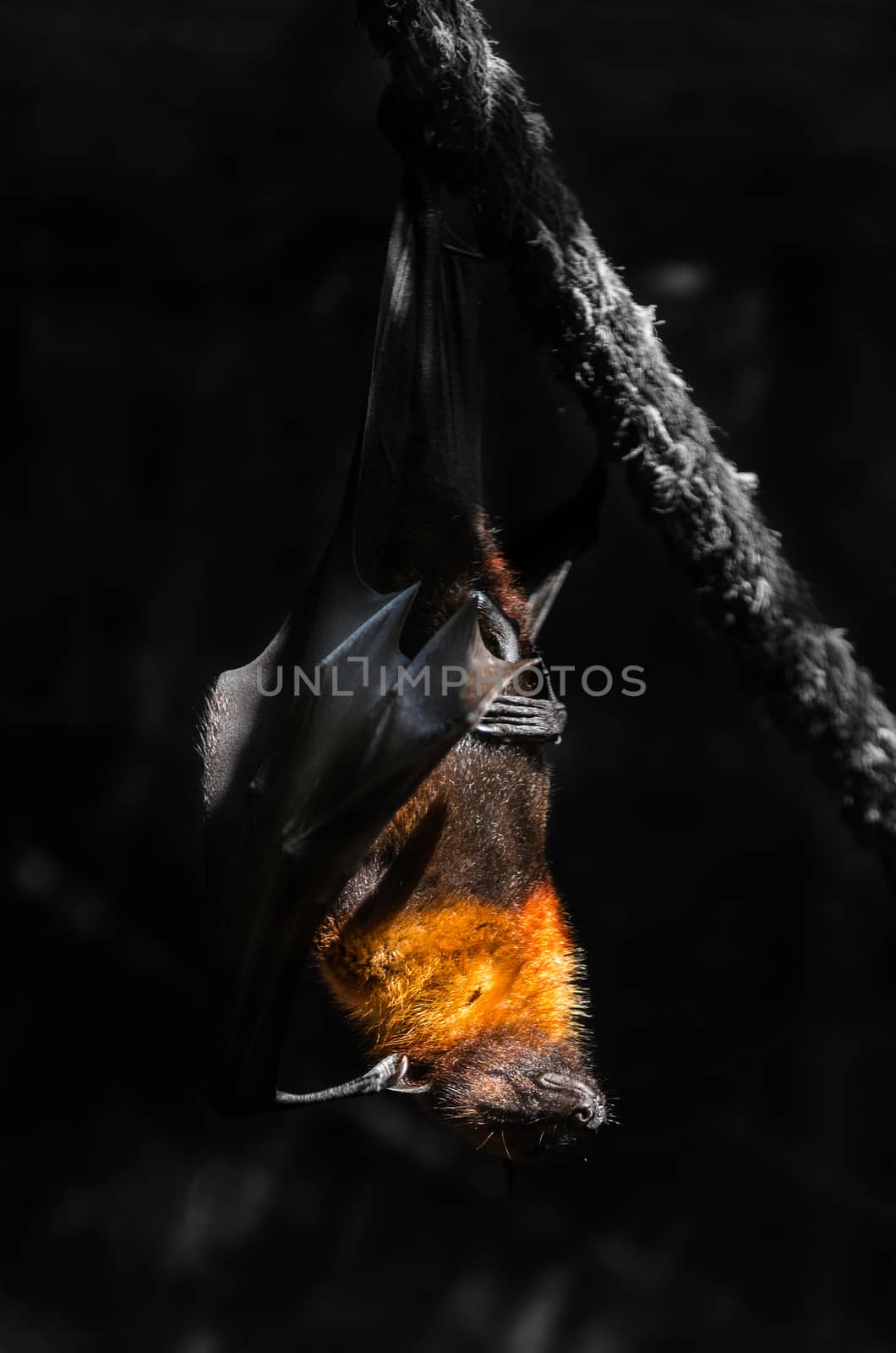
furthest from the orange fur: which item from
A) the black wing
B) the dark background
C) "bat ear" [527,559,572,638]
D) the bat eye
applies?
the dark background

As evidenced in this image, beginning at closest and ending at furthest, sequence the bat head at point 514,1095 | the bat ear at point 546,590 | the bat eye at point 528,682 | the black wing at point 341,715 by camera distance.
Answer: the black wing at point 341,715 < the bat head at point 514,1095 < the bat eye at point 528,682 < the bat ear at point 546,590

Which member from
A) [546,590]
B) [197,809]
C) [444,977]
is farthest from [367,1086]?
[197,809]

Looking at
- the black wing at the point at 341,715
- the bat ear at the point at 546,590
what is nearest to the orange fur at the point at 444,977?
the black wing at the point at 341,715

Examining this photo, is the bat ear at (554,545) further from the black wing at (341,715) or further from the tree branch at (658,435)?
the tree branch at (658,435)

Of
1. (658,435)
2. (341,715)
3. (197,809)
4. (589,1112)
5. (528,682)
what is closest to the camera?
(658,435)

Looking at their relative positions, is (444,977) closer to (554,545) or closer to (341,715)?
(341,715)

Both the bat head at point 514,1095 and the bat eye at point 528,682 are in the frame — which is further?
the bat eye at point 528,682
